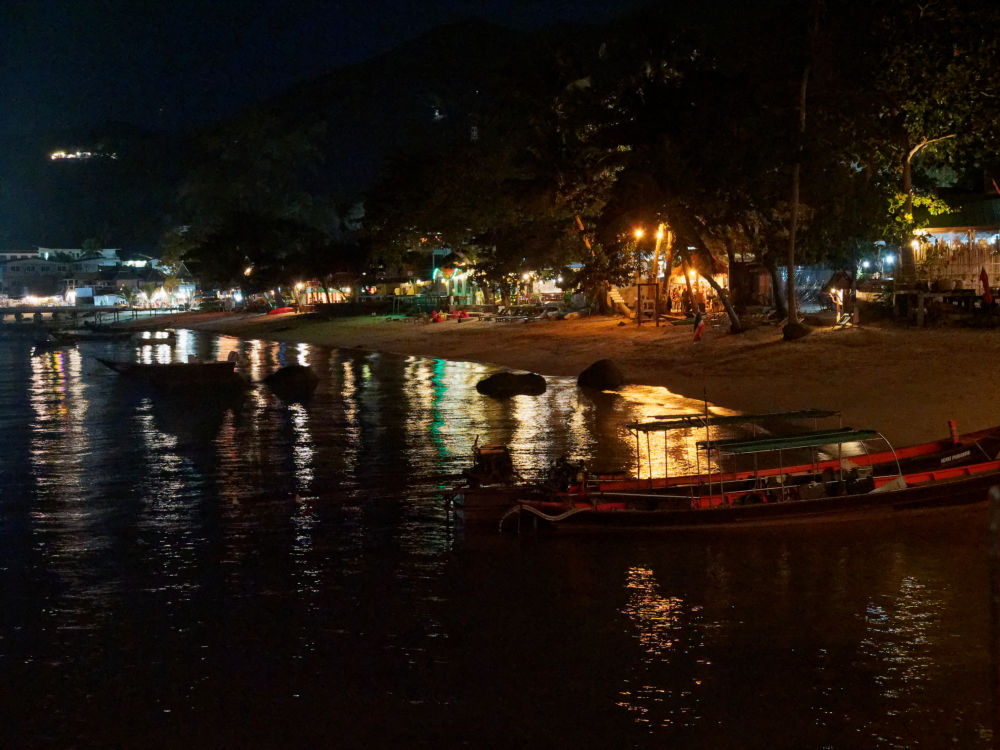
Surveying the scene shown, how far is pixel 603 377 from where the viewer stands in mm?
31156

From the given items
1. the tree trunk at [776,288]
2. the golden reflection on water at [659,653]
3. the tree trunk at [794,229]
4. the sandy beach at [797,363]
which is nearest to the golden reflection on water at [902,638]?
the golden reflection on water at [659,653]

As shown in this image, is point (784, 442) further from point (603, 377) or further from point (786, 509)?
point (603, 377)

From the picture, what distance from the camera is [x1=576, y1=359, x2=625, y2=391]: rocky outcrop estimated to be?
31.0 m

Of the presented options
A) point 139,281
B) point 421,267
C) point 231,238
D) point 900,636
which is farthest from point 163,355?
point 139,281

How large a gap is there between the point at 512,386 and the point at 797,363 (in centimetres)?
898

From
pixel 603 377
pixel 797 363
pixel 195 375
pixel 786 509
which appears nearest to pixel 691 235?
pixel 603 377

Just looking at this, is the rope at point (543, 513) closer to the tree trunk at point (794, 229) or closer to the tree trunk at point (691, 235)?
the tree trunk at point (794, 229)

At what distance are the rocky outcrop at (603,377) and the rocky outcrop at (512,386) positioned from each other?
4.93 ft

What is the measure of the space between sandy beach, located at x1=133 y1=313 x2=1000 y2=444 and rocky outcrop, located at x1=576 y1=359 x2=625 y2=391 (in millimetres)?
1219

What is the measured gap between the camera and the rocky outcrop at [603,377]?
31000mm

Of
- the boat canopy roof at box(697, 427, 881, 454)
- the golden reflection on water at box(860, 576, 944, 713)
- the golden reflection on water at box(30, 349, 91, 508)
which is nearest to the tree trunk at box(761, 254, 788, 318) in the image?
the boat canopy roof at box(697, 427, 881, 454)

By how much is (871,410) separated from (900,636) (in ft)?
42.4

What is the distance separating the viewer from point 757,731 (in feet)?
27.1

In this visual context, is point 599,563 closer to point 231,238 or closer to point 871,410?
point 871,410
